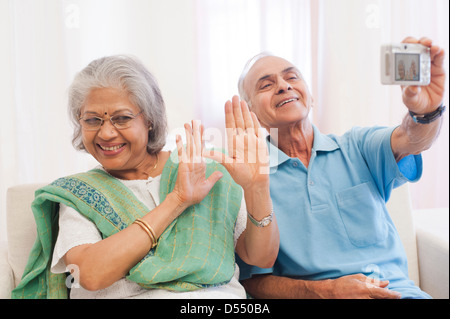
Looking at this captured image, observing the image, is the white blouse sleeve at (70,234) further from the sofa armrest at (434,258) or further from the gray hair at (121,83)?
the sofa armrest at (434,258)

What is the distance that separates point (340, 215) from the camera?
4.17 ft

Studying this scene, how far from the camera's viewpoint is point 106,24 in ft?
7.27

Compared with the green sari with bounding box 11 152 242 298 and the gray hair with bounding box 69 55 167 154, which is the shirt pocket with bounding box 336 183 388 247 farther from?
the gray hair with bounding box 69 55 167 154

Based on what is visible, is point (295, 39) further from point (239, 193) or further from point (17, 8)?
point (17, 8)

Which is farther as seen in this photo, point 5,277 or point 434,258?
point 434,258

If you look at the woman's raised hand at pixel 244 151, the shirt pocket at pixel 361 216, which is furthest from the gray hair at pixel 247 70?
the shirt pocket at pixel 361 216

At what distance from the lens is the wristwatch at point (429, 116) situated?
1.08 metres

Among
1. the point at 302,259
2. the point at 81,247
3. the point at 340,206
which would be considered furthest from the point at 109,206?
the point at 340,206

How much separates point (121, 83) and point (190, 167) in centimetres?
31

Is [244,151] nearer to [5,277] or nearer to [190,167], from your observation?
[190,167]

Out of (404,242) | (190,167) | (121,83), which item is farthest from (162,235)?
(404,242)

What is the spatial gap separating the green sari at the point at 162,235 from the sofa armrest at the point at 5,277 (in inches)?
3.6

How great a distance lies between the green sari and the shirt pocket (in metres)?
0.35
